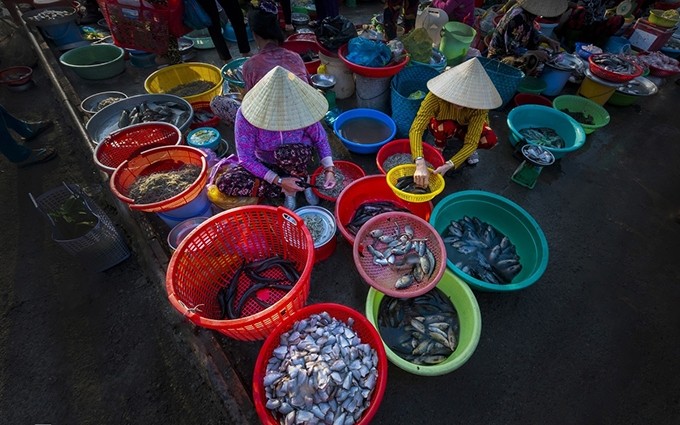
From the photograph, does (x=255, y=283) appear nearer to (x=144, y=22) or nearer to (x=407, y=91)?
(x=407, y=91)

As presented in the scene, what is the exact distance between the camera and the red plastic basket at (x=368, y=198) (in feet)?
10.1

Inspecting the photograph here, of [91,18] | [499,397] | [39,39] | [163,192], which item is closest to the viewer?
[499,397]

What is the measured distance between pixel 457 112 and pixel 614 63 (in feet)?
12.7

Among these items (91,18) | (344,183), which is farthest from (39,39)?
(344,183)

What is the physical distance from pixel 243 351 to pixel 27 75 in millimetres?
6341

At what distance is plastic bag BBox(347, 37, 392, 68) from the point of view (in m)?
3.93

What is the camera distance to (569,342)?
8.78 feet

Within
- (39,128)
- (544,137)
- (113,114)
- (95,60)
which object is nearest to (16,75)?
(95,60)

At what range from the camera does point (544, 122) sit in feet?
14.8

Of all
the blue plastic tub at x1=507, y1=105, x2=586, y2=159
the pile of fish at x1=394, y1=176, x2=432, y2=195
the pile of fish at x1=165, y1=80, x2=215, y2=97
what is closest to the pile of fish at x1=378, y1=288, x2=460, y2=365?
the pile of fish at x1=394, y1=176, x2=432, y2=195

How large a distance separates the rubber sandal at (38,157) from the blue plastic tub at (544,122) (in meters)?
6.31

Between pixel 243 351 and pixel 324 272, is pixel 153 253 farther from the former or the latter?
pixel 324 272

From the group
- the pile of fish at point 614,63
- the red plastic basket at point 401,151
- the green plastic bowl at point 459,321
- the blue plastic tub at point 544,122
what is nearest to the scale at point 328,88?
the red plastic basket at point 401,151

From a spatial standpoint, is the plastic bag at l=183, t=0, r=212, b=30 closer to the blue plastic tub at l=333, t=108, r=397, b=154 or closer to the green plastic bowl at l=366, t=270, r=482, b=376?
the blue plastic tub at l=333, t=108, r=397, b=154
